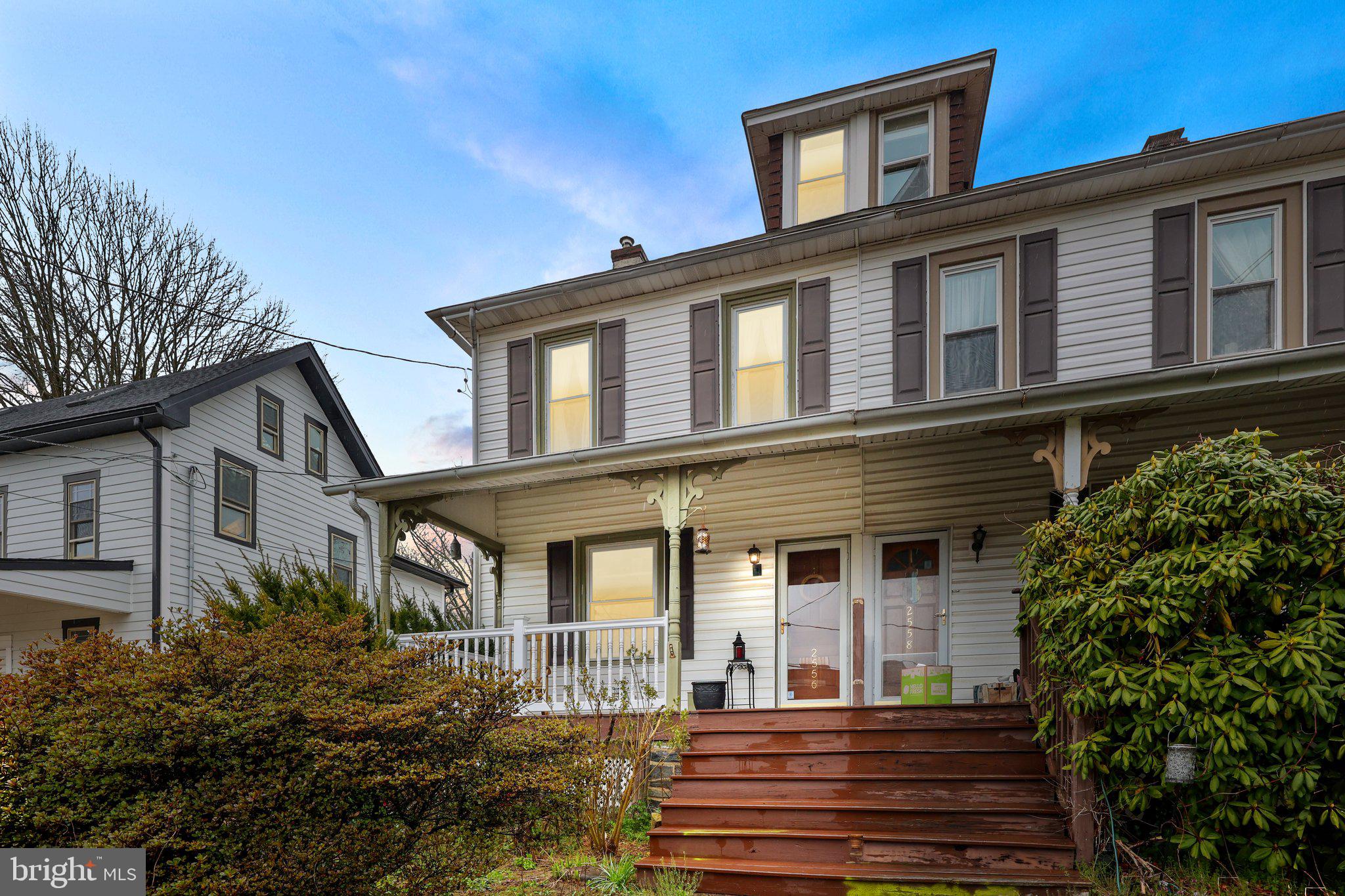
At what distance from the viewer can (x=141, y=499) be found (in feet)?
41.1

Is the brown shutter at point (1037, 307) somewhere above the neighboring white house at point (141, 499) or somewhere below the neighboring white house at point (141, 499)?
above

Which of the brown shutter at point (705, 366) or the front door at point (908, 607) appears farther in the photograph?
the brown shutter at point (705, 366)

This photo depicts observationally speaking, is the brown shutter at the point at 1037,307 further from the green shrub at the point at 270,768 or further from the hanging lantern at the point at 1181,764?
the green shrub at the point at 270,768

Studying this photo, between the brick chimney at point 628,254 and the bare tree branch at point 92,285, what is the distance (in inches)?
378

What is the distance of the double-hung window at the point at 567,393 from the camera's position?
10.3 meters

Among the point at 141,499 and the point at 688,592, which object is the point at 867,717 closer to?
the point at 688,592

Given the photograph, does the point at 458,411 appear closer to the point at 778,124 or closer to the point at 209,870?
the point at 778,124

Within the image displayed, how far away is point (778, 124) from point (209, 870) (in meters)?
9.79

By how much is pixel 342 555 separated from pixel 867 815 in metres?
13.1

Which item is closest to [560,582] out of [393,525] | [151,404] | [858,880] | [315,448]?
[393,525]

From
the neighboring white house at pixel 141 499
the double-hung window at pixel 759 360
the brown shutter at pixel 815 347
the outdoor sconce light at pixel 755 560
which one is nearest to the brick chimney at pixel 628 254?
the double-hung window at pixel 759 360

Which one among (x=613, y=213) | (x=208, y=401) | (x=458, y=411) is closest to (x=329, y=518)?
(x=208, y=401)

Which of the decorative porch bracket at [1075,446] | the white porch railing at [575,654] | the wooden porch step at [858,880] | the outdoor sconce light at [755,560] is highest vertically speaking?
the decorative porch bracket at [1075,446]

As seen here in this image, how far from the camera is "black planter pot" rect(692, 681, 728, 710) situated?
8.14 metres
